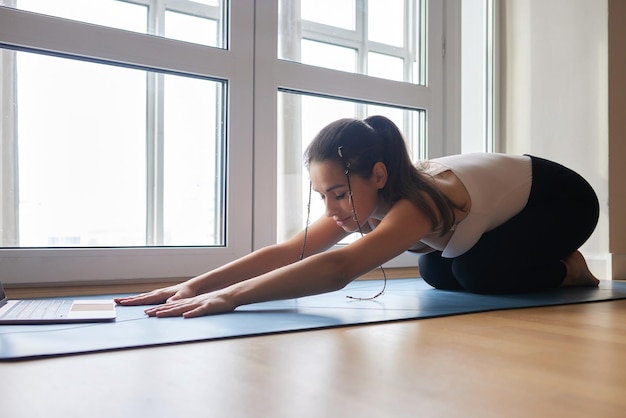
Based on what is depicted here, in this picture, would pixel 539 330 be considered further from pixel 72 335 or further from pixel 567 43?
pixel 567 43

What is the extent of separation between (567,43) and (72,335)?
7.92 ft

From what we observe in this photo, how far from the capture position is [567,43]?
2732 mm

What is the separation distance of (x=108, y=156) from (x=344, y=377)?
1445 mm

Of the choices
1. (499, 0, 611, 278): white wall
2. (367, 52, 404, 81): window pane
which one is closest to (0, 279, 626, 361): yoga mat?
(499, 0, 611, 278): white wall

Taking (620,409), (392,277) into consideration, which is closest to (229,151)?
(392,277)

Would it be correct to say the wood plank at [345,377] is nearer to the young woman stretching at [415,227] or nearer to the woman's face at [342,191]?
the young woman stretching at [415,227]

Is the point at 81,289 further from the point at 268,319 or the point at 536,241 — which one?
the point at 536,241

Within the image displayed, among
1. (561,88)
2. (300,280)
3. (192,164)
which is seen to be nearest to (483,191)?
(300,280)

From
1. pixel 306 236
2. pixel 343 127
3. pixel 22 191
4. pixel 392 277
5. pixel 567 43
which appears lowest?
pixel 392 277

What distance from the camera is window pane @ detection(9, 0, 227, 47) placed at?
1892mm

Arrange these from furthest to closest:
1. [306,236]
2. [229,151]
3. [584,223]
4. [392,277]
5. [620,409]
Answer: [392,277] → [229,151] → [584,223] → [306,236] → [620,409]

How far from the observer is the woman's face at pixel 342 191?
150cm

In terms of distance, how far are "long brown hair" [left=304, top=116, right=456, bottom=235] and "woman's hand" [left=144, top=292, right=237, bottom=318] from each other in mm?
423

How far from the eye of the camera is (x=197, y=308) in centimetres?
127
